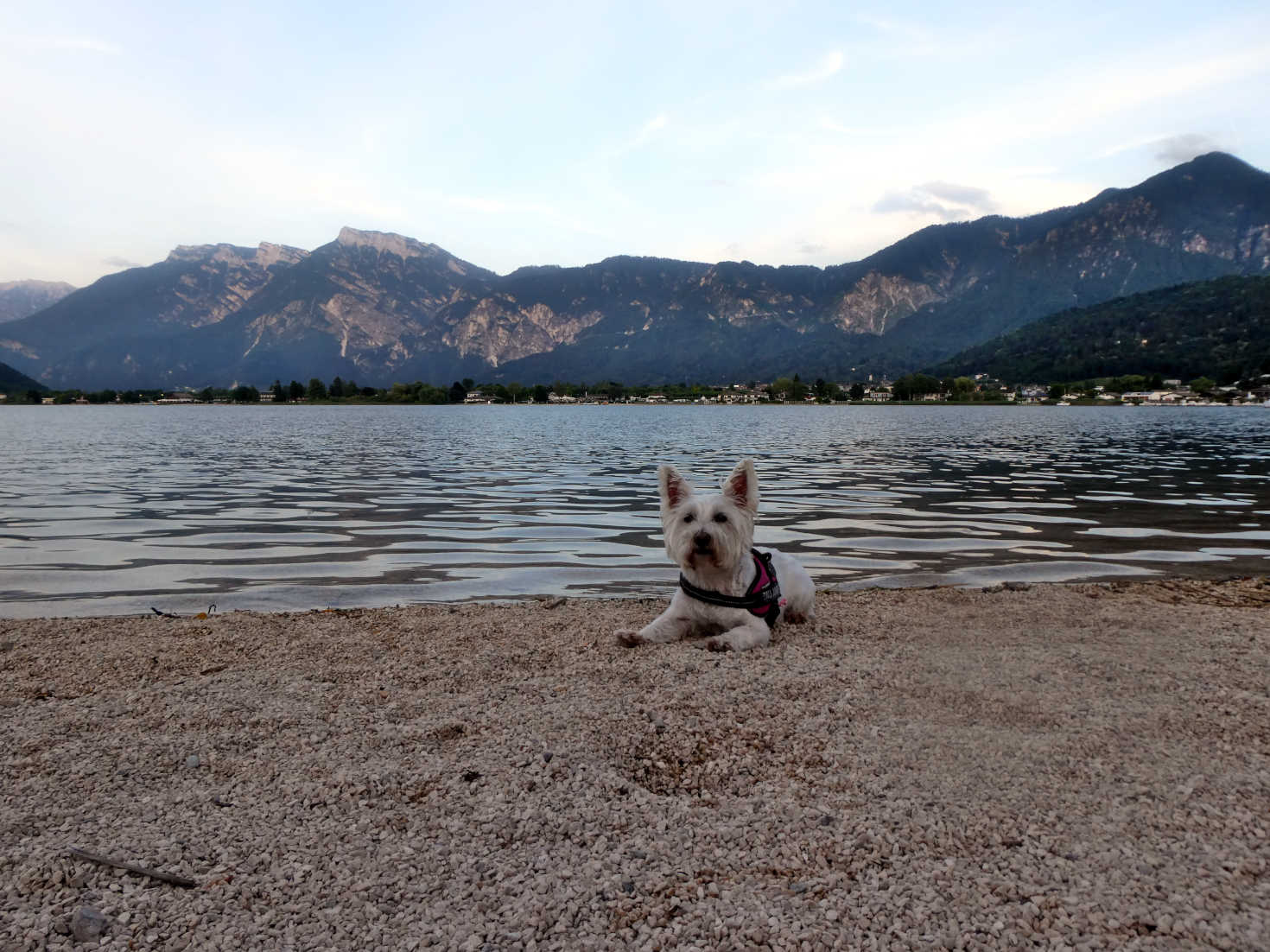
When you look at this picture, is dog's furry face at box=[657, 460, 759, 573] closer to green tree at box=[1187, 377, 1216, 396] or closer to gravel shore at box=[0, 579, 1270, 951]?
gravel shore at box=[0, 579, 1270, 951]

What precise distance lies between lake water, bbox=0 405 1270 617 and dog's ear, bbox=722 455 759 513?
3901 mm

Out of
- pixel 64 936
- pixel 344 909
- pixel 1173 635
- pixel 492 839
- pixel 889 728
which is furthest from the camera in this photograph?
pixel 1173 635

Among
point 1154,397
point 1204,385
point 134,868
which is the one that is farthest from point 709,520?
point 1204,385

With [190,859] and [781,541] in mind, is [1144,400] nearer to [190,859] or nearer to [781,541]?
[781,541]

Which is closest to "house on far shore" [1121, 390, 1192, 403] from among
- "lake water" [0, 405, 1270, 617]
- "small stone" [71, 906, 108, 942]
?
"lake water" [0, 405, 1270, 617]

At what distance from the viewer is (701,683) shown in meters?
5.60

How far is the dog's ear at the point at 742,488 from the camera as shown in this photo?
662cm

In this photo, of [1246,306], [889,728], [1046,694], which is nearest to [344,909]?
[889,728]

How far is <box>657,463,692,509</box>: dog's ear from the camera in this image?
671 centimetres

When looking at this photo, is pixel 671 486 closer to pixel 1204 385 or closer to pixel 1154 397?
pixel 1154 397

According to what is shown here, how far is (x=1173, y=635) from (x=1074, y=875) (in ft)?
16.6

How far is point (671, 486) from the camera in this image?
6863 mm

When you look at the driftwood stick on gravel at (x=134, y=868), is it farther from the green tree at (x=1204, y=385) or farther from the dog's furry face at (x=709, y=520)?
the green tree at (x=1204, y=385)

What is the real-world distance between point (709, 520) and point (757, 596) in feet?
3.45
